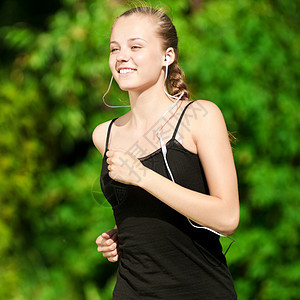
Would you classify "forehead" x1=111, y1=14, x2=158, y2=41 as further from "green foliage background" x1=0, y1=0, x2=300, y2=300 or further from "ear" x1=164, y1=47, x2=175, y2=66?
"green foliage background" x1=0, y1=0, x2=300, y2=300

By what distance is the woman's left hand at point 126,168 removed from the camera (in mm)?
1405

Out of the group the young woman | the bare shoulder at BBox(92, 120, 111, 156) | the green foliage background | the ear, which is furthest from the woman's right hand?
the green foliage background

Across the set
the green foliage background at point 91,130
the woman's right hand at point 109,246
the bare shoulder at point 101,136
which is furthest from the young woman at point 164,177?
the green foliage background at point 91,130

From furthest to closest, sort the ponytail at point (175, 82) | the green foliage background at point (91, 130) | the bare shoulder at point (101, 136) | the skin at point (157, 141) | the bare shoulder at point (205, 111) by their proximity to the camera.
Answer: the green foliage background at point (91, 130) → the bare shoulder at point (101, 136) → the ponytail at point (175, 82) → the bare shoulder at point (205, 111) → the skin at point (157, 141)

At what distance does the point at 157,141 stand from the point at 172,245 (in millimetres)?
344

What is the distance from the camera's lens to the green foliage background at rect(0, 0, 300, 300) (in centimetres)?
378

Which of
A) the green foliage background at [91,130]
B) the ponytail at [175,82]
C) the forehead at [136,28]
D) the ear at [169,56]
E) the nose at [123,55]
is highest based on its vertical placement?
the forehead at [136,28]

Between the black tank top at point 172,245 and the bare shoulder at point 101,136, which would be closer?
the black tank top at point 172,245

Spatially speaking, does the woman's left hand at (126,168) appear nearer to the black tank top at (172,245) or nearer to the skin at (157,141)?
the skin at (157,141)

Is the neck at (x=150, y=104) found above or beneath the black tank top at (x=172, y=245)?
above

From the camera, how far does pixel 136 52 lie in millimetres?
1550

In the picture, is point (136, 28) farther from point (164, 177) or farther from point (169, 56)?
point (164, 177)

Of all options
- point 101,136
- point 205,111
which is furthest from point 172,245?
point 101,136

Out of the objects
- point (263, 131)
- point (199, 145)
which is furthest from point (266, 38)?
point (199, 145)
